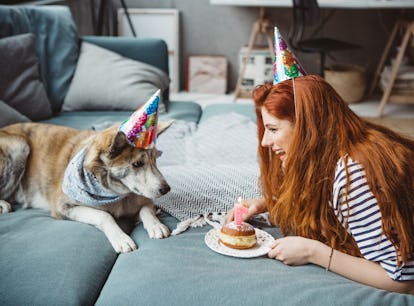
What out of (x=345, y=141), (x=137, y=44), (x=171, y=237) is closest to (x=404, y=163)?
(x=345, y=141)

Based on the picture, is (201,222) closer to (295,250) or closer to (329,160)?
(295,250)

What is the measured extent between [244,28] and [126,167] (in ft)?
13.3

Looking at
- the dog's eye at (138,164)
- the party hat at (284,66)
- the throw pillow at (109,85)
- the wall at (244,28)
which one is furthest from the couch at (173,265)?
the wall at (244,28)

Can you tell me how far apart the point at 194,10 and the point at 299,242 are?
174 inches

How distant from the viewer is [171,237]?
177cm

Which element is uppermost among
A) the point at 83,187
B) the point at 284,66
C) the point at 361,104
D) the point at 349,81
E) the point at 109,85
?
the point at 284,66

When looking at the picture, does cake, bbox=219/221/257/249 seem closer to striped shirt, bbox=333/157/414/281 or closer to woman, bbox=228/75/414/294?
woman, bbox=228/75/414/294

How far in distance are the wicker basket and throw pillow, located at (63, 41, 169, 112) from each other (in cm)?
208

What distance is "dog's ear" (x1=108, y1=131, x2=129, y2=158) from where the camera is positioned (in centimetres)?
175

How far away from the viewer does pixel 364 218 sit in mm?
1413

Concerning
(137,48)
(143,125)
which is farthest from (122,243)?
(137,48)

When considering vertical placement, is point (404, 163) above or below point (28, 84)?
above

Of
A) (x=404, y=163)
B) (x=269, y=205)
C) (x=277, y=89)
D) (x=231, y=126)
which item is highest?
(x=277, y=89)

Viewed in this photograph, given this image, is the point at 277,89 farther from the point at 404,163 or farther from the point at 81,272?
the point at 81,272
